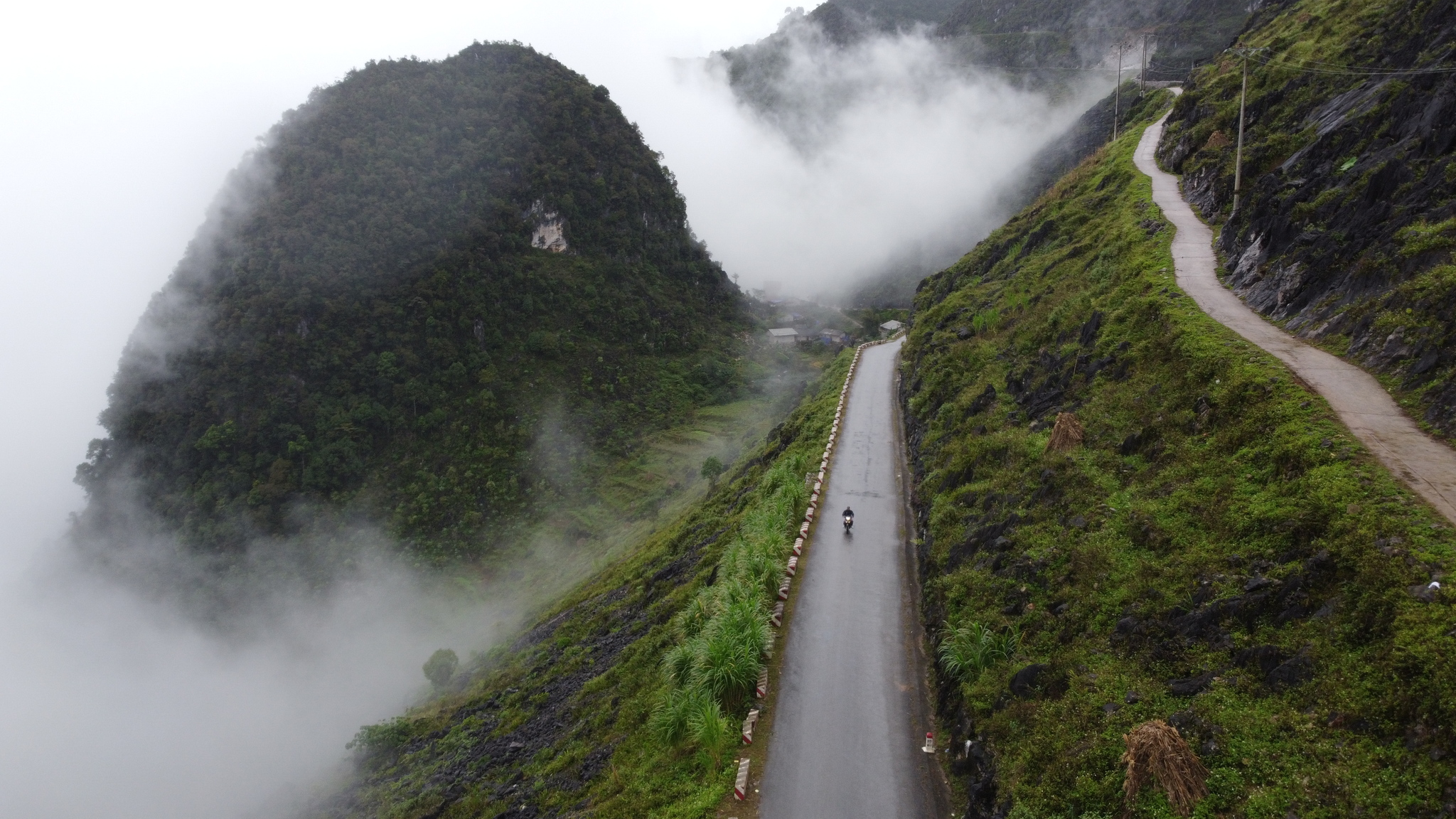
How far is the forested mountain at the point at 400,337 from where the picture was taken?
7444cm

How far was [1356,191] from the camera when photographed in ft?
71.8

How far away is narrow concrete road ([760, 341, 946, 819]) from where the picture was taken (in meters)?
13.1

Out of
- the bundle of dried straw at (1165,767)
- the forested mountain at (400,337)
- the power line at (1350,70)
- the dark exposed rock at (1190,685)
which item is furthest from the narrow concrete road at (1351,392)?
the forested mountain at (400,337)

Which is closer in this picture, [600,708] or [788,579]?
[788,579]

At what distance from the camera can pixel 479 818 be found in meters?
20.2

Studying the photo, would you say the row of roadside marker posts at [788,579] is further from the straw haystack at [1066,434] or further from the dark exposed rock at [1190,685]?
the straw haystack at [1066,434]

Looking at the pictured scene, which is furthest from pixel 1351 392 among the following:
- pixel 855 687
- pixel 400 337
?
pixel 400 337

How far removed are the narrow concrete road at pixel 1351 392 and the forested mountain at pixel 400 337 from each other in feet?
202

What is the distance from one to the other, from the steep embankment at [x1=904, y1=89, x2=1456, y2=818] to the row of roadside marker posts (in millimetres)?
3187

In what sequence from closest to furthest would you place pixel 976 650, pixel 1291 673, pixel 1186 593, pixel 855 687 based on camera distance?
pixel 1291 673 < pixel 1186 593 < pixel 976 650 < pixel 855 687

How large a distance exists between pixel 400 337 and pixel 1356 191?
8489 cm

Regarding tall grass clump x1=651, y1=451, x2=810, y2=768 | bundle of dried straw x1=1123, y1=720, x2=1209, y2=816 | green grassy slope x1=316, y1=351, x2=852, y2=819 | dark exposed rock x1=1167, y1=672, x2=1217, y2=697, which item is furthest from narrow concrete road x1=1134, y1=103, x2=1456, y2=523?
green grassy slope x1=316, y1=351, x2=852, y2=819

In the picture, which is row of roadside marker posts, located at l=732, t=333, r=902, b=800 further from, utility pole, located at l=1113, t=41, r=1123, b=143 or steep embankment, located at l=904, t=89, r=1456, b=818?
utility pole, located at l=1113, t=41, r=1123, b=143

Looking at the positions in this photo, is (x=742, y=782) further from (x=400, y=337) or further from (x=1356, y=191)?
(x=400, y=337)
